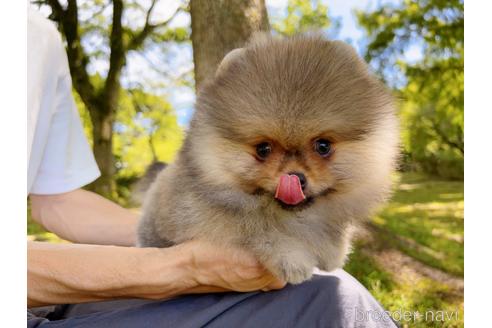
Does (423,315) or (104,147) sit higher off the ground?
(104,147)

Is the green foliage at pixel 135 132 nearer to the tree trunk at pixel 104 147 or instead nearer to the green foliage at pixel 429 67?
the tree trunk at pixel 104 147

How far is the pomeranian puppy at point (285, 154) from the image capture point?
1081mm

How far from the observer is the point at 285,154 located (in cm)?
108

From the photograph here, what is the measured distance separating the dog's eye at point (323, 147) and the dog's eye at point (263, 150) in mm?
102

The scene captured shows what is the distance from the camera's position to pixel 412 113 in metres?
1.94

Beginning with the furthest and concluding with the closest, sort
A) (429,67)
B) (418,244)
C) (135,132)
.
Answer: (418,244)
(135,132)
(429,67)

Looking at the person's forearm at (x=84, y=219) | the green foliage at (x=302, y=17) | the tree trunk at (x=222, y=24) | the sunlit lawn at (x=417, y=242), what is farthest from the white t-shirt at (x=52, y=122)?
the green foliage at (x=302, y=17)

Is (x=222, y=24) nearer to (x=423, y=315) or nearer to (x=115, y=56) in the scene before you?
(x=115, y=56)

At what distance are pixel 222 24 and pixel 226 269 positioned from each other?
0.83m

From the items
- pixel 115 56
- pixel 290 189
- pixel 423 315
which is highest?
pixel 115 56

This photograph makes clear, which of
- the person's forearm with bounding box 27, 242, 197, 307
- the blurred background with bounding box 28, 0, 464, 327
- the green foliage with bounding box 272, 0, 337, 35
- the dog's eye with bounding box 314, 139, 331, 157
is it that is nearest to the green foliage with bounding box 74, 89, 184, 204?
the blurred background with bounding box 28, 0, 464, 327

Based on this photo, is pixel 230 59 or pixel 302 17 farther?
pixel 302 17

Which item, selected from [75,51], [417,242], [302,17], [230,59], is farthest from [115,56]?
[417,242]
